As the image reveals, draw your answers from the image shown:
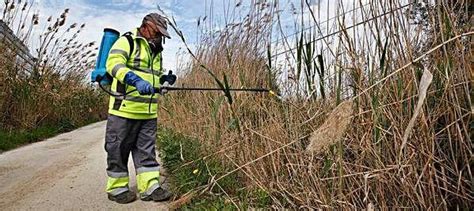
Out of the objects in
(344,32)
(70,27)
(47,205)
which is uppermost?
(70,27)

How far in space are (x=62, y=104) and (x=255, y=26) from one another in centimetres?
855

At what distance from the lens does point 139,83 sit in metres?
3.26

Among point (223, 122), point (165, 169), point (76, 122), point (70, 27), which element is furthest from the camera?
point (76, 122)

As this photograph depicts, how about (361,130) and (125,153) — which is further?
(125,153)

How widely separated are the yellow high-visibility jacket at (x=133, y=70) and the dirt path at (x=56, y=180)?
0.69m

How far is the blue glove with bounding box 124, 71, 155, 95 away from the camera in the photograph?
323cm

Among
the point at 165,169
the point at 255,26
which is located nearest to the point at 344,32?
the point at 255,26

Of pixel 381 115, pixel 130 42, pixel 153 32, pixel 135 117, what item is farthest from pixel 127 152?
pixel 381 115

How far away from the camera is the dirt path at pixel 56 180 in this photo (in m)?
3.35

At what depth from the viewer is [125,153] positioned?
363cm

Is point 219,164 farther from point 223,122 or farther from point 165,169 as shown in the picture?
point 165,169

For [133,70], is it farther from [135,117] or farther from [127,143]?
[127,143]

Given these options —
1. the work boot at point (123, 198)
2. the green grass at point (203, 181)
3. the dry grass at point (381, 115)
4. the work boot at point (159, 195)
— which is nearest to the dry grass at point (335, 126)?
the dry grass at point (381, 115)

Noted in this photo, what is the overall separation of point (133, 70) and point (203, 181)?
3.30 ft
